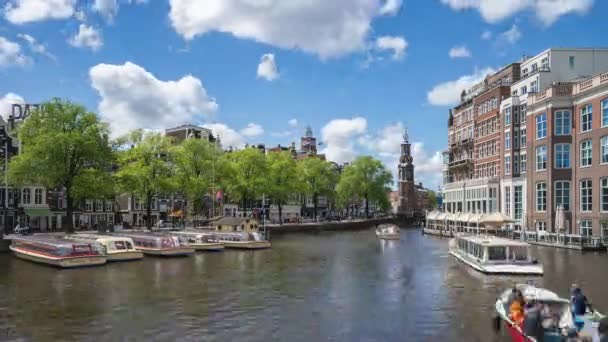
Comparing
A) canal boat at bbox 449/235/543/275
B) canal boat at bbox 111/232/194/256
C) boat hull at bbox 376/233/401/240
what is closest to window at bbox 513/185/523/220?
boat hull at bbox 376/233/401/240

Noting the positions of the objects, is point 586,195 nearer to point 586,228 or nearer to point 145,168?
point 586,228

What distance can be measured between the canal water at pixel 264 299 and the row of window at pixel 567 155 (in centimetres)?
1637

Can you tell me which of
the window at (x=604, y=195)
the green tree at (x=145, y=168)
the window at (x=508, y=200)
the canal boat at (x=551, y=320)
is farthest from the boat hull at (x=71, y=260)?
the window at (x=508, y=200)

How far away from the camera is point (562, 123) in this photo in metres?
75.6

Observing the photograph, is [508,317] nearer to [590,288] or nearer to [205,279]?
[590,288]

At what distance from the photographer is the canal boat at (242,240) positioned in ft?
232

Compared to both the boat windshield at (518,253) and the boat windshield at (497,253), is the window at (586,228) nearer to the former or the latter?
the boat windshield at (518,253)

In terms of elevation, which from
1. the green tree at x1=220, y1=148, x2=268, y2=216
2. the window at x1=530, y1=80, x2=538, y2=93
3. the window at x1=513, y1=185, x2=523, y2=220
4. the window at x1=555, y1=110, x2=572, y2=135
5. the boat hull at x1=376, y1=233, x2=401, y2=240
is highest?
the window at x1=530, y1=80, x2=538, y2=93

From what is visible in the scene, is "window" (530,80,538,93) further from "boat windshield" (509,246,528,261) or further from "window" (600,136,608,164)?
"boat windshield" (509,246,528,261)

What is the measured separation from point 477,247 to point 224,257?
2689 cm

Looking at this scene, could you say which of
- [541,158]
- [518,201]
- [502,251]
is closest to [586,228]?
[541,158]

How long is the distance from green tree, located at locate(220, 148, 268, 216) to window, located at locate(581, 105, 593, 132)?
57224 millimetres

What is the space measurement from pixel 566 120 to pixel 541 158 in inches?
256

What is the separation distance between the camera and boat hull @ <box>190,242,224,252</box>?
67912 mm
